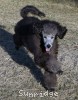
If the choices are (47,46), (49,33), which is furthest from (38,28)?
(47,46)

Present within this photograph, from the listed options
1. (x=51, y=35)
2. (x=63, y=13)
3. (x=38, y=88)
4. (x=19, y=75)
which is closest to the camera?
(x=51, y=35)

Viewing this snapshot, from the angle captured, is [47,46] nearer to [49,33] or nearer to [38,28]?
[49,33]

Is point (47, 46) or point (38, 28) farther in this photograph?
point (38, 28)

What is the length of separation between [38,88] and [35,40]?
0.68 meters

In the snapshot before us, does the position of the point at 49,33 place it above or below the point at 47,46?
above

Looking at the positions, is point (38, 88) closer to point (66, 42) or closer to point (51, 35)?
point (51, 35)

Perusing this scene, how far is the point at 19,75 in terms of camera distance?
18.9 ft

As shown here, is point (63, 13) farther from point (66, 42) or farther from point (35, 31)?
point (35, 31)

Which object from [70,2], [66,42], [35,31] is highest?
[35,31]

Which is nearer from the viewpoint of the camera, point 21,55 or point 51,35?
point 51,35

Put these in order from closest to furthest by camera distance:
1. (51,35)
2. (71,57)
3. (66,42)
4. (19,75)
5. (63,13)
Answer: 1. (51,35)
2. (19,75)
3. (71,57)
4. (66,42)
5. (63,13)

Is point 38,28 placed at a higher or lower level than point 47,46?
higher

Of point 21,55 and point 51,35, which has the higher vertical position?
point 51,35

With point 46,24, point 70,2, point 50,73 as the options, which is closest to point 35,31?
point 46,24
